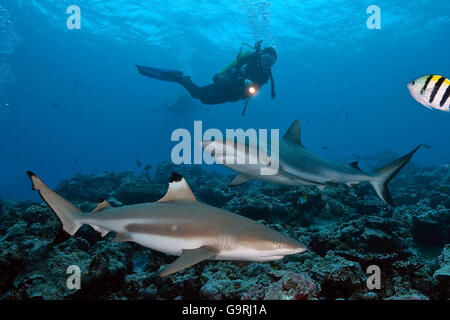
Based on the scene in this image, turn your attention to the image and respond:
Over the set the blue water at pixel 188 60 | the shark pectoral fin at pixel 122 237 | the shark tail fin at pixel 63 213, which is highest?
the blue water at pixel 188 60

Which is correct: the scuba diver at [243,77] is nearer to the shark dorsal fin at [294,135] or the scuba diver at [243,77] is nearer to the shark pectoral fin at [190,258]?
the shark dorsal fin at [294,135]

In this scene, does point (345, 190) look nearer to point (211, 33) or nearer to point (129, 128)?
point (211, 33)

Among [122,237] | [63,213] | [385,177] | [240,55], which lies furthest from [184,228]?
[240,55]

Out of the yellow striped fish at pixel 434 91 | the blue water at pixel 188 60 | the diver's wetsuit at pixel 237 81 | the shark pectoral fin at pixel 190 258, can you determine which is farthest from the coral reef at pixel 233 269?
the blue water at pixel 188 60

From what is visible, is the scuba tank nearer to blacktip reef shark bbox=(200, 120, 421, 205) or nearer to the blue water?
blacktip reef shark bbox=(200, 120, 421, 205)

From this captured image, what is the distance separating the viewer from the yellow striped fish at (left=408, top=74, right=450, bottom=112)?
3291mm

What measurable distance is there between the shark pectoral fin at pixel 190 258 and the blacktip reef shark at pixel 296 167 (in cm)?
191

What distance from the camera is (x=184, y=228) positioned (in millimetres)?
3006

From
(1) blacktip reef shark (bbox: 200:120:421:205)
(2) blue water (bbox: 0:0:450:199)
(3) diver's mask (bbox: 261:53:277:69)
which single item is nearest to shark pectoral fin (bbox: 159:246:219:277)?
(1) blacktip reef shark (bbox: 200:120:421:205)

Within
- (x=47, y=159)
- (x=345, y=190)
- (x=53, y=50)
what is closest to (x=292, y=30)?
(x=345, y=190)

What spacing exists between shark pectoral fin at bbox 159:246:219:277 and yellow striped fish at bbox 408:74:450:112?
141 inches

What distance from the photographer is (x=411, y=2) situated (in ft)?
113

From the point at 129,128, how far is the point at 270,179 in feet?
489

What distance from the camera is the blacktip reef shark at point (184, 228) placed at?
9.17 ft
